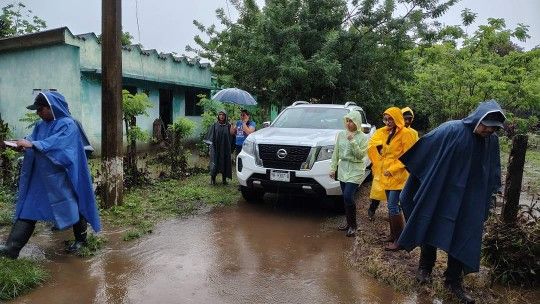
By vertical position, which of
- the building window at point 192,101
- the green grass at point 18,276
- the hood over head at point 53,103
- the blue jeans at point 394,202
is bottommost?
the green grass at point 18,276

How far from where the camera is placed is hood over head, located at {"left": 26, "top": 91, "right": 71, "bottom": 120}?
14.1 ft

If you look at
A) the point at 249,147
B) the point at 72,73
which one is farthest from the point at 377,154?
the point at 72,73

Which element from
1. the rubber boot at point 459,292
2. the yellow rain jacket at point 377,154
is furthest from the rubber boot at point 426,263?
the yellow rain jacket at point 377,154

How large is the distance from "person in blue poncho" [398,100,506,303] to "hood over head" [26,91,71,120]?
143 inches

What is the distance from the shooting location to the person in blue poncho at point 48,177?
4.25m

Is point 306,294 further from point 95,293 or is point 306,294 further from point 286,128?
point 286,128

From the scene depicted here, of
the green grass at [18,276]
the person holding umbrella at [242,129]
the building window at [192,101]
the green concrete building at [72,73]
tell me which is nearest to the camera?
the green grass at [18,276]

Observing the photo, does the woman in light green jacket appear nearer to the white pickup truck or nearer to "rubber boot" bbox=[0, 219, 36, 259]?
the white pickup truck

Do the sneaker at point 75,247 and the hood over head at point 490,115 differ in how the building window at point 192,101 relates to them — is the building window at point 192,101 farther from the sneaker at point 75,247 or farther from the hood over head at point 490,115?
the hood over head at point 490,115

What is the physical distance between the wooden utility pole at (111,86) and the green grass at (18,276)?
2.26m

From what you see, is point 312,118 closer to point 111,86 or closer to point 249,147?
point 249,147

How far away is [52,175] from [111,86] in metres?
2.21

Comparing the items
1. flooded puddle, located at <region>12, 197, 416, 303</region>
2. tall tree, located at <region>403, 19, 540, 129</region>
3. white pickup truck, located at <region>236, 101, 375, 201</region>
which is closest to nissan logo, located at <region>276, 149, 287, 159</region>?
white pickup truck, located at <region>236, 101, 375, 201</region>

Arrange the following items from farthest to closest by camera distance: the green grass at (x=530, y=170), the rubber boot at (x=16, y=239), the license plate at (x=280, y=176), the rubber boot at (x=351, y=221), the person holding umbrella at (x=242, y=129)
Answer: the green grass at (x=530, y=170) < the person holding umbrella at (x=242, y=129) < the license plate at (x=280, y=176) < the rubber boot at (x=351, y=221) < the rubber boot at (x=16, y=239)
